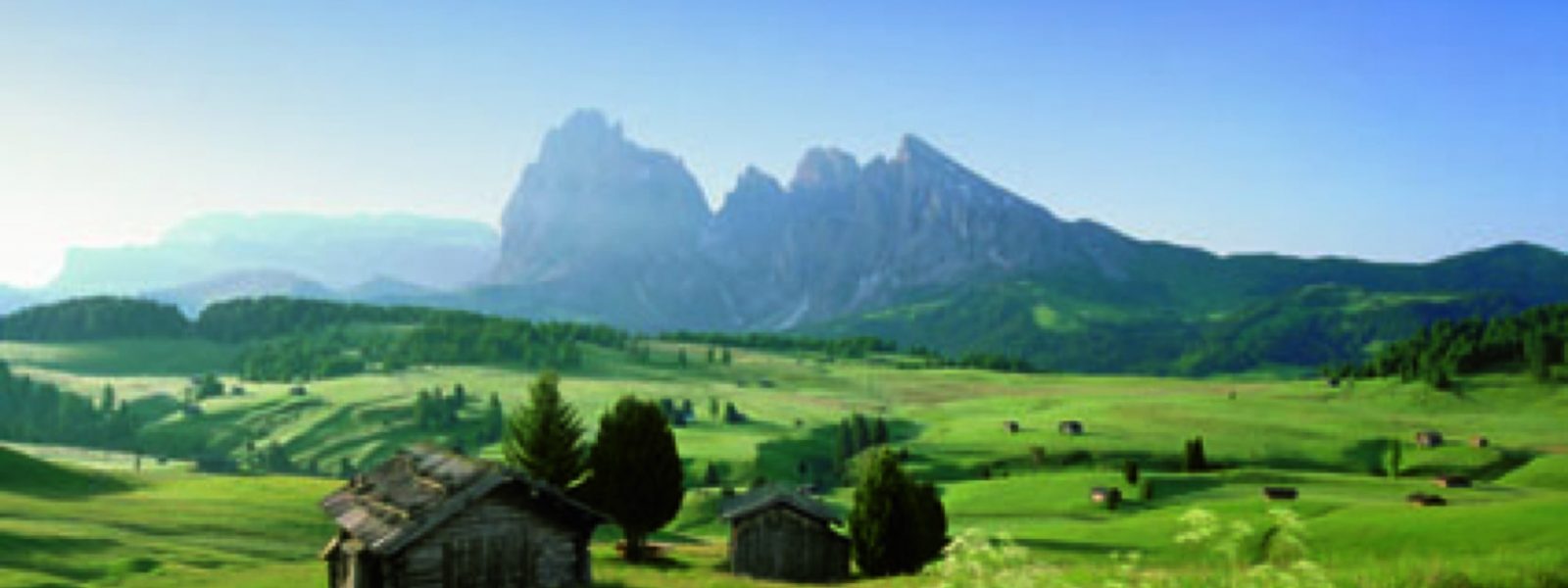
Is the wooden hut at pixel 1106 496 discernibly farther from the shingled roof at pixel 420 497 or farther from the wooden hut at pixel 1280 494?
the shingled roof at pixel 420 497

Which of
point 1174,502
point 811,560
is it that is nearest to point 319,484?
point 811,560

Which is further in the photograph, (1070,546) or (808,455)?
(808,455)

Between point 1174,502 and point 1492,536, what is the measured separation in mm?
46635

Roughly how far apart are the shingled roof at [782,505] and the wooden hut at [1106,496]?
146 feet

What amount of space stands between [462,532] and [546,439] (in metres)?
16.5

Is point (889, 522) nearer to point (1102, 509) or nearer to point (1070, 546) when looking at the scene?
point (1070, 546)

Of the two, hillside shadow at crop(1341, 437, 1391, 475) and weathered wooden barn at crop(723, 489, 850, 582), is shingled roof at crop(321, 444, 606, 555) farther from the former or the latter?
hillside shadow at crop(1341, 437, 1391, 475)

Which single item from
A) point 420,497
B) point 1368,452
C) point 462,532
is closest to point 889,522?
point 462,532

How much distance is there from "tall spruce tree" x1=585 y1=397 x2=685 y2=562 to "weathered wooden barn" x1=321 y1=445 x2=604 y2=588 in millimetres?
11913

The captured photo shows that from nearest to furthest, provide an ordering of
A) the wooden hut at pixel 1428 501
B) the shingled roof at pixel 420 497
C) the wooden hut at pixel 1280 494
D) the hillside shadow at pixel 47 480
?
1. the shingled roof at pixel 420 497
2. the wooden hut at pixel 1428 501
3. the wooden hut at pixel 1280 494
4. the hillside shadow at pixel 47 480

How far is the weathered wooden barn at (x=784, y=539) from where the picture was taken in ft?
202

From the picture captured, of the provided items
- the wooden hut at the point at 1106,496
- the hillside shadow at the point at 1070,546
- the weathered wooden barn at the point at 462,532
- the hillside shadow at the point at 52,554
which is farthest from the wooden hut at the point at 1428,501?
the hillside shadow at the point at 52,554

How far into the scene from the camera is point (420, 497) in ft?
150

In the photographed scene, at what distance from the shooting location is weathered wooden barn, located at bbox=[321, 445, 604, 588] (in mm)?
43938
